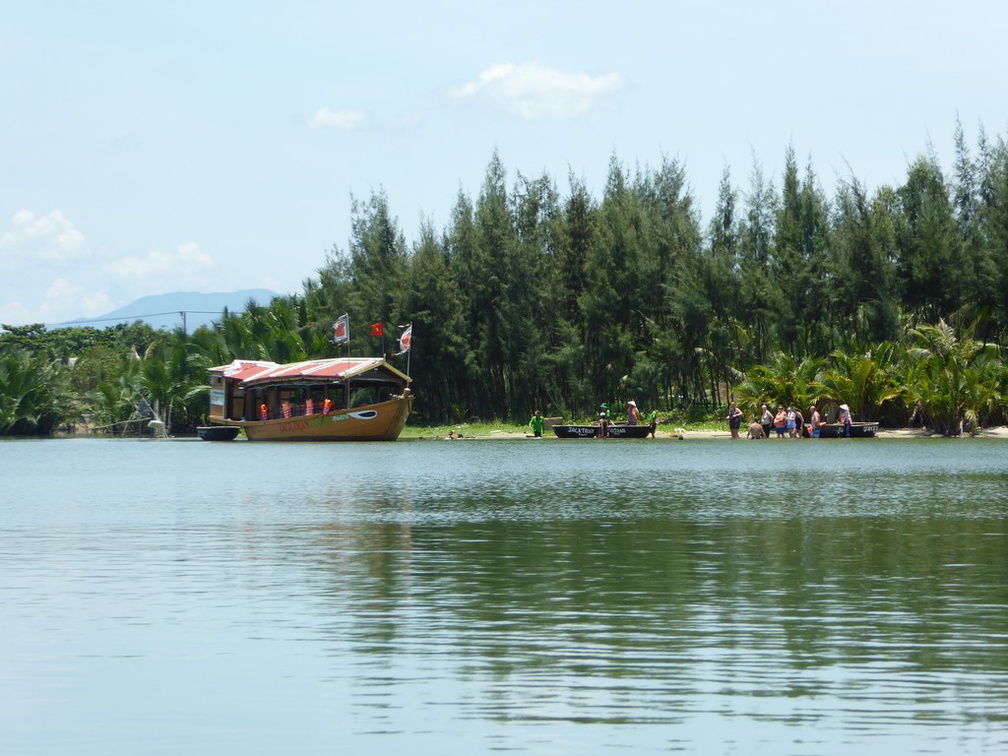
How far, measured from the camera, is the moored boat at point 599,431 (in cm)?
5753

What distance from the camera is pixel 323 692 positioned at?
9133 mm

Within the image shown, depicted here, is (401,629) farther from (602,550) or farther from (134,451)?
(134,451)

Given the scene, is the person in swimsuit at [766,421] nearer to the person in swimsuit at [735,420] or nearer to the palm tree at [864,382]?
the person in swimsuit at [735,420]

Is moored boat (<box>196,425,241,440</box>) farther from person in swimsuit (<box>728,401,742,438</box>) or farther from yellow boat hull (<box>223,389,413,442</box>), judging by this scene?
person in swimsuit (<box>728,401,742,438</box>)

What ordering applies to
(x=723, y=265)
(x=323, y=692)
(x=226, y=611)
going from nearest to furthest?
(x=323, y=692), (x=226, y=611), (x=723, y=265)

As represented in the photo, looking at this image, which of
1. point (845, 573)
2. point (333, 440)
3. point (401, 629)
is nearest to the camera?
point (401, 629)

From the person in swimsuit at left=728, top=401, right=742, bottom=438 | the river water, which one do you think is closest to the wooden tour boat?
the person in swimsuit at left=728, top=401, right=742, bottom=438

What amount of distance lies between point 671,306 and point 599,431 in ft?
23.6

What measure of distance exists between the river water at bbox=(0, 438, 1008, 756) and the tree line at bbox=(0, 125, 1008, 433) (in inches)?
1170

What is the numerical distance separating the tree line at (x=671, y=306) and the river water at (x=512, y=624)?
29.7m

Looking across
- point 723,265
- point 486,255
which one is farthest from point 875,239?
point 486,255

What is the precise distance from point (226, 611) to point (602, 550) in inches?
233

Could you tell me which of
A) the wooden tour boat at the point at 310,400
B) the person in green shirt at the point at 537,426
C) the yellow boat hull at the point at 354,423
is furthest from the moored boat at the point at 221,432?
the person in green shirt at the point at 537,426

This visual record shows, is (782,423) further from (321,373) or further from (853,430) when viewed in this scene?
(321,373)
